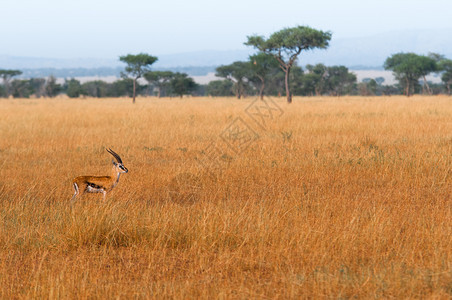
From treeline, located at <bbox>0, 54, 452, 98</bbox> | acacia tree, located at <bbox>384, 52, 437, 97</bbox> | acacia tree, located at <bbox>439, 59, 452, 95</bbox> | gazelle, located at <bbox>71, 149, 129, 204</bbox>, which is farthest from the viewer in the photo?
treeline, located at <bbox>0, 54, 452, 98</bbox>

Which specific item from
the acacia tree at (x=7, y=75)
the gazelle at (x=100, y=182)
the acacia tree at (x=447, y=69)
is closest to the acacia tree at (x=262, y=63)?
the acacia tree at (x=447, y=69)

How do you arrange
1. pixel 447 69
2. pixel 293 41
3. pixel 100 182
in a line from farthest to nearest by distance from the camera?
1. pixel 447 69
2. pixel 293 41
3. pixel 100 182

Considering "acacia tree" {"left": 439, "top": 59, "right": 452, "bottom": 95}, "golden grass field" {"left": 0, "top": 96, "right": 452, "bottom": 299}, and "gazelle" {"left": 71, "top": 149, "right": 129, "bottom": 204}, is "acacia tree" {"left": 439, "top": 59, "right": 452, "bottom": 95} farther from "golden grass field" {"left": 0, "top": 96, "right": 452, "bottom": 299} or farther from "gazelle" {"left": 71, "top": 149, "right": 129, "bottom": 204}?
"gazelle" {"left": 71, "top": 149, "right": 129, "bottom": 204}

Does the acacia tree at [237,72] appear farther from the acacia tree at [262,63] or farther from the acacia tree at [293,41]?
the acacia tree at [293,41]

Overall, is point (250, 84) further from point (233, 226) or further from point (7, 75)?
point (233, 226)

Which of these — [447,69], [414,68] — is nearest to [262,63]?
[414,68]

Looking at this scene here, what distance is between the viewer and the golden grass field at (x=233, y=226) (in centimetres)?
358

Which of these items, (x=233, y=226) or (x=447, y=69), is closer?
(x=233, y=226)

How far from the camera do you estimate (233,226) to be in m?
4.82

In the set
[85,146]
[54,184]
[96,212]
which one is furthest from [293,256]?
[85,146]

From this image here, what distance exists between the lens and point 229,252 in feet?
14.1

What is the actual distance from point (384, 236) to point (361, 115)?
48.1 ft

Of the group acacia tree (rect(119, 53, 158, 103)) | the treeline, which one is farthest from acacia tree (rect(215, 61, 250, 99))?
acacia tree (rect(119, 53, 158, 103))

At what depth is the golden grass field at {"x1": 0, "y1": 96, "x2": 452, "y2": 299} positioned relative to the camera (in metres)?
3.58
